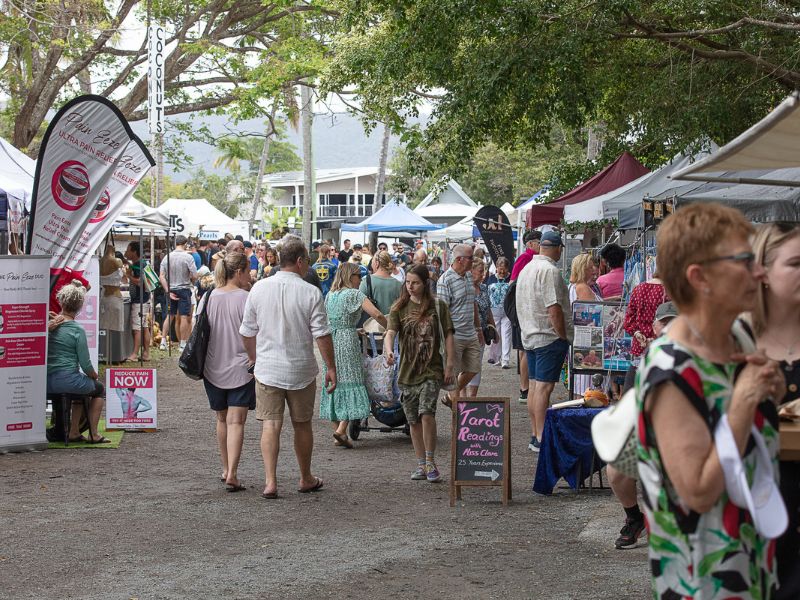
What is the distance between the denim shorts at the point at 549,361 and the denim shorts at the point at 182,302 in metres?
11.8

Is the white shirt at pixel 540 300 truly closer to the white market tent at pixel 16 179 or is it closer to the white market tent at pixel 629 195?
the white market tent at pixel 629 195

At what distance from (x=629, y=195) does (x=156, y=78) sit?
1096cm

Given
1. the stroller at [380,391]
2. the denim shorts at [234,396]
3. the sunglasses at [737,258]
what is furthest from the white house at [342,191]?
the sunglasses at [737,258]

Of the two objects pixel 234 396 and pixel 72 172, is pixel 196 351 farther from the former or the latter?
pixel 72 172

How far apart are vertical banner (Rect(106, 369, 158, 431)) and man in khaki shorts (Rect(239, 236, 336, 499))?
356 cm

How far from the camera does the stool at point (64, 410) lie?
11.3 m

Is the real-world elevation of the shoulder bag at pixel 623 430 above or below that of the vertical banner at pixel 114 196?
below

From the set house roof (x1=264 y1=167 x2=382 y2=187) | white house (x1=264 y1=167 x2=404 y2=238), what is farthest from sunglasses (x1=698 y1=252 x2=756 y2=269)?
white house (x1=264 y1=167 x2=404 y2=238)

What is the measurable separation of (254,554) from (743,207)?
18.8 feet

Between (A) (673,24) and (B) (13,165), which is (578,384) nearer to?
(A) (673,24)

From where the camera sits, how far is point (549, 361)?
10422 millimetres

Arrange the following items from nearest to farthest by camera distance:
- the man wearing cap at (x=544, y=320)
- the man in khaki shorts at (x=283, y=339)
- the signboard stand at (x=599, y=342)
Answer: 1. the man in khaki shorts at (x=283, y=339)
2. the man wearing cap at (x=544, y=320)
3. the signboard stand at (x=599, y=342)

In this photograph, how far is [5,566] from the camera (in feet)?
22.4

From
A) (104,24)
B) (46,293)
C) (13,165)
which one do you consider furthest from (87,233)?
(104,24)
